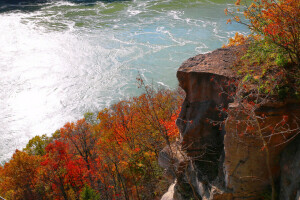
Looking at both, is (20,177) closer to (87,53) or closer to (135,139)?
(135,139)

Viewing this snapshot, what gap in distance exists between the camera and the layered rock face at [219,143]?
322 inches

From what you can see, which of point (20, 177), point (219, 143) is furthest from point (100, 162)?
point (219, 143)

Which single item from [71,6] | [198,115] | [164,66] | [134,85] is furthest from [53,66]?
[198,115]

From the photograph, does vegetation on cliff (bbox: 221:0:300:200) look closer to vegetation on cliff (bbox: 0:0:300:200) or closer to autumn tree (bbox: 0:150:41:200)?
vegetation on cliff (bbox: 0:0:300:200)

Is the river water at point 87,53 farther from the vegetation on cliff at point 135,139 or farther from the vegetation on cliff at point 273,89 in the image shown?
the vegetation on cliff at point 273,89

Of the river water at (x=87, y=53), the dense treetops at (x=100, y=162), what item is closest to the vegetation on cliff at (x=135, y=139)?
the dense treetops at (x=100, y=162)

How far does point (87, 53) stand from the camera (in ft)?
156

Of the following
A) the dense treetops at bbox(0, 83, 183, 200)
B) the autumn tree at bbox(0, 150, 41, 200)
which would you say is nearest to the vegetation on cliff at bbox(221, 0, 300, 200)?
the dense treetops at bbox(0, 83, 183, 200)

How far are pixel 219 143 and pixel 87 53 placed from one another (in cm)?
4048

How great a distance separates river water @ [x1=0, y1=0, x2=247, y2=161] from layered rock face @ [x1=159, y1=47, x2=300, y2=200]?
2511cm

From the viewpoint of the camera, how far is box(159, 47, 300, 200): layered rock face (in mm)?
8172

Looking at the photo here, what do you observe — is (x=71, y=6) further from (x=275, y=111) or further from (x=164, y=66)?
(x=275, y=111)

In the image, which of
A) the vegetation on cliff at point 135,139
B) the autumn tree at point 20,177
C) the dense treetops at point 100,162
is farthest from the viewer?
the autumn tree at point 20,177

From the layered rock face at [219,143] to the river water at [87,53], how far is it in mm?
25114
